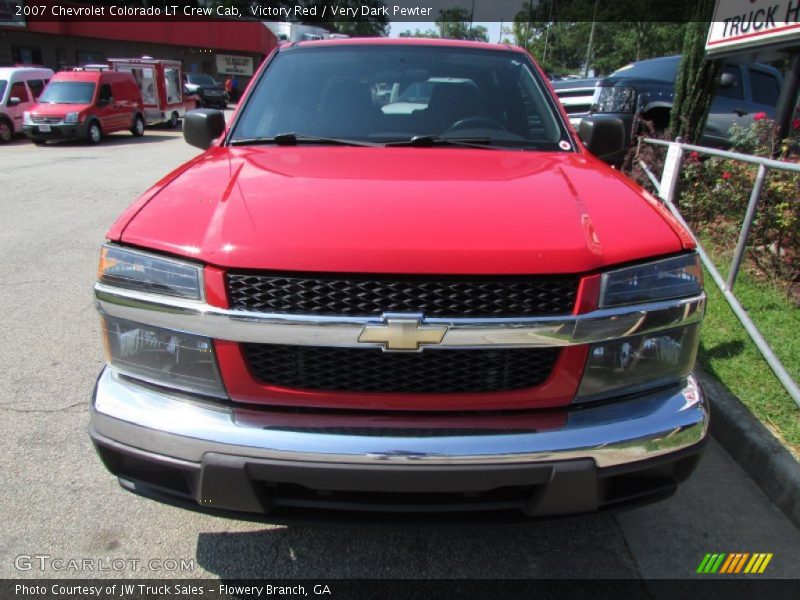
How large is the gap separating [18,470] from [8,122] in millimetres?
18684

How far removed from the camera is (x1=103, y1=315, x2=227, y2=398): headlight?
1788 millimetres

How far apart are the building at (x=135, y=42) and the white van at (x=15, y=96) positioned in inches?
774

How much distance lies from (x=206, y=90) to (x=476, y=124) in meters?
35.6

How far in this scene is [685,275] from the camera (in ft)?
6.16

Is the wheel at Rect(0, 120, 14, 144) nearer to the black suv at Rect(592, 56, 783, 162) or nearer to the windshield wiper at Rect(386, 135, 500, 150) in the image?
the black suv at Rect(592, 56, 783, 162)

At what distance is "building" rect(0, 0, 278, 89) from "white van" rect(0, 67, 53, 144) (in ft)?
64.5

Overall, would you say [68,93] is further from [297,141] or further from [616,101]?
[297,141]

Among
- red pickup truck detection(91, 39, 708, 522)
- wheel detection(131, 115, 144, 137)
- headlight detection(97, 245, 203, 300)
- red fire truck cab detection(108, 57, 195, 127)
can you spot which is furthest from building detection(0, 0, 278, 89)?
red pickup truck detection(91, 39, 708, 522)

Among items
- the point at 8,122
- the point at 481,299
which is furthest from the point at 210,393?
the point at 8,122

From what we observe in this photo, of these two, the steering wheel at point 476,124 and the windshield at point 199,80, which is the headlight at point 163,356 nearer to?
the steering wheel at point 476,124

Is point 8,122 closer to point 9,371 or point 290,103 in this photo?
point 9,371

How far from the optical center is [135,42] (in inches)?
1658

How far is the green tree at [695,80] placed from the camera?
276 inches

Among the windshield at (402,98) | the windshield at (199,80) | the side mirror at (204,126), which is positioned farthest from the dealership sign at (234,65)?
the windshield at (402,98)
